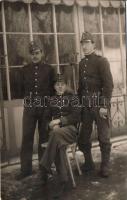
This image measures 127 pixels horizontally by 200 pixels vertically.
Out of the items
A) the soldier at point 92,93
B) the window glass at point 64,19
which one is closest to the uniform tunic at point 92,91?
the soldier at point 92,93

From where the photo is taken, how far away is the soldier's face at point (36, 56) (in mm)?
1025

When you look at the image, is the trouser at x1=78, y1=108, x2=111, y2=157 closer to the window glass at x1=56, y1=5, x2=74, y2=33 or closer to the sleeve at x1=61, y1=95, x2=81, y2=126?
the sleeve at x1=61, y1=95, x2=81, y2=126

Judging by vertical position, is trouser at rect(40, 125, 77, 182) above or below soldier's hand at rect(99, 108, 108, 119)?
below

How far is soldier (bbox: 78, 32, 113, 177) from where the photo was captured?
109 cm

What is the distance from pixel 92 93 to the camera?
1095 millimetres

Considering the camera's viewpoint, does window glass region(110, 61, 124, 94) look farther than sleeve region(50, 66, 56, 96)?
Yes

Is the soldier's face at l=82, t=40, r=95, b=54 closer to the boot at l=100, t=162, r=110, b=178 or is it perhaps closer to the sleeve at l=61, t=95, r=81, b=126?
the sleeve at l=61, t=95, r=81, b=126

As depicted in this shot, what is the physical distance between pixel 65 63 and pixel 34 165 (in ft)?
1.06

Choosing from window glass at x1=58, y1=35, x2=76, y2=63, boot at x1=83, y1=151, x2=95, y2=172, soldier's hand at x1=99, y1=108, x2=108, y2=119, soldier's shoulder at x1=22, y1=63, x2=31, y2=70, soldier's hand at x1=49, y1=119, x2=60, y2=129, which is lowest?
boot at x1=83, y1=151, x2=95, y2=172

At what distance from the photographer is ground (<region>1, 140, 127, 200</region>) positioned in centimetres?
102

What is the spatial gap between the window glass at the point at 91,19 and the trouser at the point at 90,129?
0.85 ft

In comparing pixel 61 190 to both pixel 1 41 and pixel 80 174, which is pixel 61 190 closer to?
pixel 80 174

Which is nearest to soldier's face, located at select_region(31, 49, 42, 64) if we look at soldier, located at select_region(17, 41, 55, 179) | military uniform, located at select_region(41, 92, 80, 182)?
soldier, located at select_region(17, 41, 55, 179)

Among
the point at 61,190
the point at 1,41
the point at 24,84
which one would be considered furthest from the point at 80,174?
the point at 1,41
